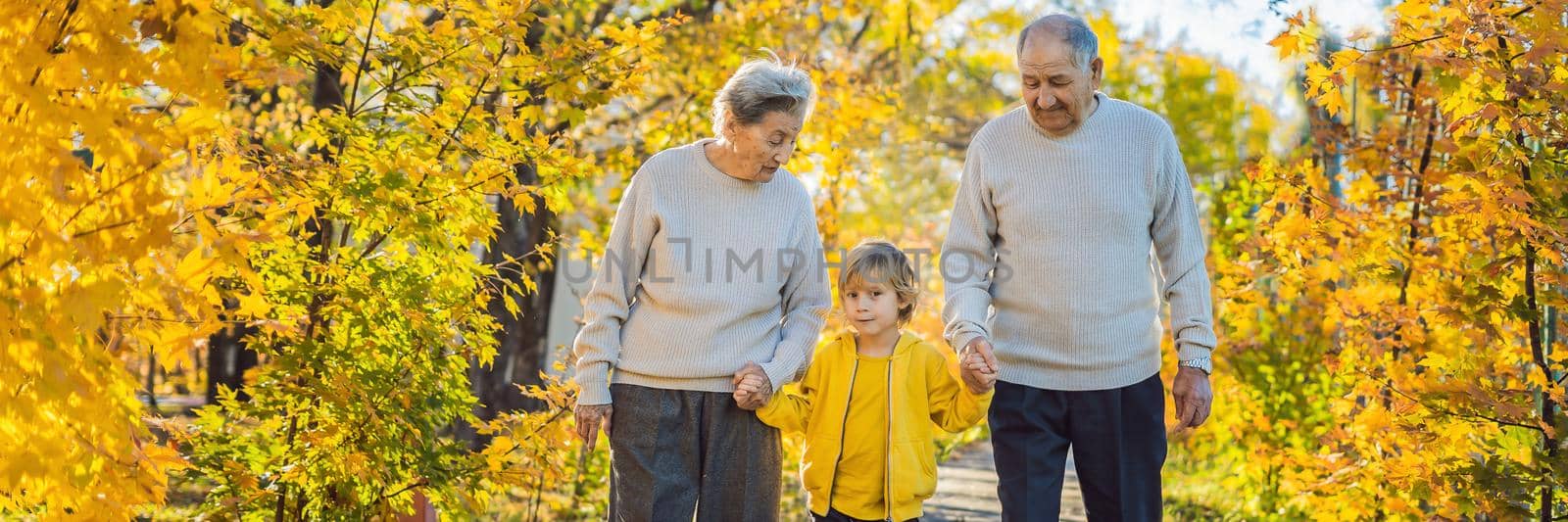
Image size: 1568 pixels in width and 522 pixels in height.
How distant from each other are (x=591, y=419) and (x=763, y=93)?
0.84 metres

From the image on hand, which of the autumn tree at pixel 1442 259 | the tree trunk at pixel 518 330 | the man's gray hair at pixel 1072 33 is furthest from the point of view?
the tree trunk at pixel 518 330

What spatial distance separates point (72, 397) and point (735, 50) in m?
4.95

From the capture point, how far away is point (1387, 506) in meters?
4.76

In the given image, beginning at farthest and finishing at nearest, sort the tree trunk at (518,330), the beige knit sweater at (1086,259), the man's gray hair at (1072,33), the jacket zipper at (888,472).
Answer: the tree trunk at (518,330) < the jacket zipper at (888,472) < the beige knit sweater at (1086,259) < the man's gray hair at (1072,33)

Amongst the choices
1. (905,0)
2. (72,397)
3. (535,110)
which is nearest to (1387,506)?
(535,110)

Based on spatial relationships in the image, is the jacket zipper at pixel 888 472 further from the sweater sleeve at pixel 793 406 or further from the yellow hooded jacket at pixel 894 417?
the sweater sleeve at pixel 793 406

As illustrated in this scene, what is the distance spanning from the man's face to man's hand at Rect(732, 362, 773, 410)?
33.7 inches

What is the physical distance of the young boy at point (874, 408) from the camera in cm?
331

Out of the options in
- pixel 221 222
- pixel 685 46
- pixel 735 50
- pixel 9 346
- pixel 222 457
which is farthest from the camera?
pixel 685 46

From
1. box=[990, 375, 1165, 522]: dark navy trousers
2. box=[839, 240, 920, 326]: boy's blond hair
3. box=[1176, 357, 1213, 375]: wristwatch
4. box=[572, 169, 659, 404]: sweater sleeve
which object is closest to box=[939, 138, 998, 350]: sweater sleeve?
box=[839, 240, 920, 326]: boy's blond hair

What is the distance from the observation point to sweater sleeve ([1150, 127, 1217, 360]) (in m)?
3.17

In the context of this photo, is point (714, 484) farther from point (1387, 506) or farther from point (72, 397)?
point (1387, 506)

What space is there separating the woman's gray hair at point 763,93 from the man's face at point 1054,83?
50 centimetres

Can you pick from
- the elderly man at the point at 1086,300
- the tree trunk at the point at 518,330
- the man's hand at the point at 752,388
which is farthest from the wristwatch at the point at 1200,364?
the tree trunk at the point at 518,330
